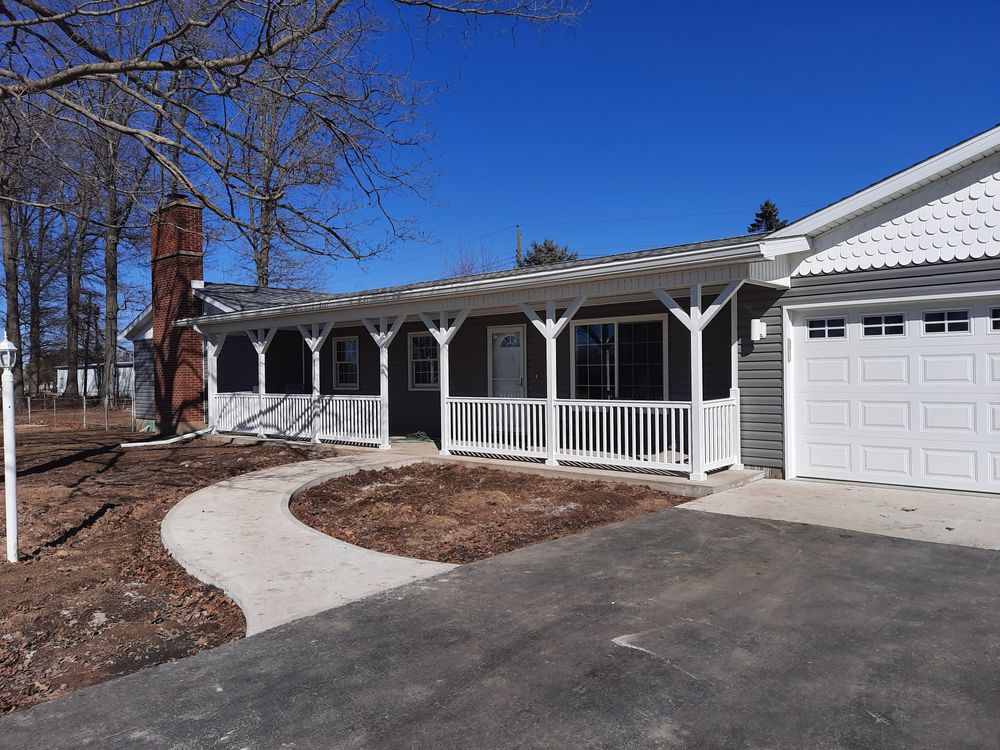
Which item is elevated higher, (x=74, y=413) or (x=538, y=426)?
(x=538, y=426)

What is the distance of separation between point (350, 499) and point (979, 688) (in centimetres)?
644

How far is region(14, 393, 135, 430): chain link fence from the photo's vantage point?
2016 cm

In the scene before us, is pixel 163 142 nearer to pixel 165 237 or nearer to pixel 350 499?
pixel 350 499

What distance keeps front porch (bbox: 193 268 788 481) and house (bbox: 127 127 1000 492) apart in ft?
0.12

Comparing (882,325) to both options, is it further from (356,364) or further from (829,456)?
(356,364)

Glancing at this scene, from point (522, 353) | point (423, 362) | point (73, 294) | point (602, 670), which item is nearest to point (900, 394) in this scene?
point (522, 353)

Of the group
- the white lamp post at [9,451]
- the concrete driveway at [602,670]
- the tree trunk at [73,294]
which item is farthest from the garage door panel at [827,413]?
the tree trunk at [73,294]

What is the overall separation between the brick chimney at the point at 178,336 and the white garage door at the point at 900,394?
43.7 feet

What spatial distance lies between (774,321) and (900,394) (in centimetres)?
163

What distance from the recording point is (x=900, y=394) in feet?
26.0

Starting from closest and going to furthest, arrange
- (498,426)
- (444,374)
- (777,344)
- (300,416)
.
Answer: (777,344) → (498,426) → (444,374) → (300,416)

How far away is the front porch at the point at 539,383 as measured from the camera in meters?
8.73

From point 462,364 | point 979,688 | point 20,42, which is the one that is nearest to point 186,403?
point 462,364

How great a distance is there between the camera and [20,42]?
7.98 m
